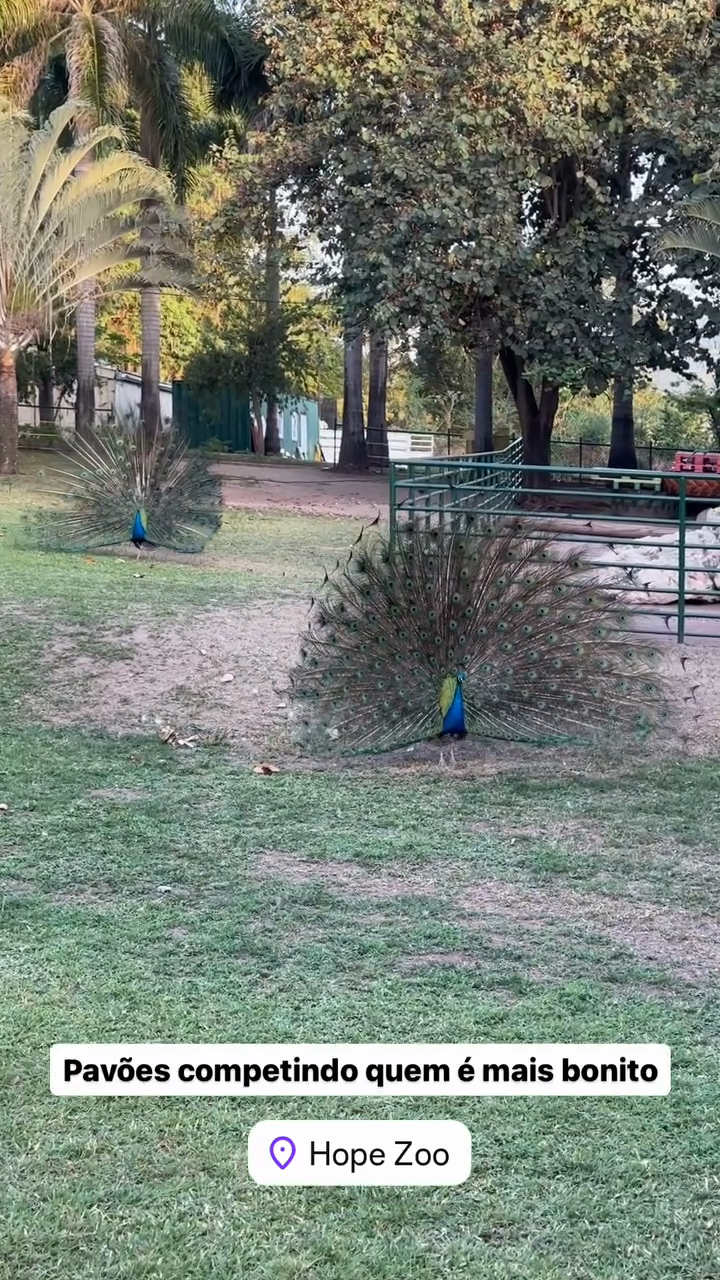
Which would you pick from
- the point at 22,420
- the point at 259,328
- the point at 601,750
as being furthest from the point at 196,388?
the point at 601,750

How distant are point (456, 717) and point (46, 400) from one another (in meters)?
31.6

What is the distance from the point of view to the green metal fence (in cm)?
844

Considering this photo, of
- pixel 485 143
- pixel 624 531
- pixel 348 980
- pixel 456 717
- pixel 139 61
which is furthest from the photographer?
pixel 139 61

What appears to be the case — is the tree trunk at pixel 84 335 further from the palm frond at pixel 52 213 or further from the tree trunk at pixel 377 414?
the tree trunk at pixel 377 414

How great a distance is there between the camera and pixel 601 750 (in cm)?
677

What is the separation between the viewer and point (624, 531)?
63.8 feet

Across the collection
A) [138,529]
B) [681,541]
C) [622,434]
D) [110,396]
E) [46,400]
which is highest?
[110,396]

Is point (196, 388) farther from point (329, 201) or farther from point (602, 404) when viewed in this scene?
point (602, 404)

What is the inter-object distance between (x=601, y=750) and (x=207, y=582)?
18.9 ft

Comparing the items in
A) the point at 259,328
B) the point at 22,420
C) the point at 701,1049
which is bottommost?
the point at 701,1049

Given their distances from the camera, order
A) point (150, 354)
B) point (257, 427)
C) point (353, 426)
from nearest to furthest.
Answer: point (150, 354) → point (353, 426) → point (257, 427)

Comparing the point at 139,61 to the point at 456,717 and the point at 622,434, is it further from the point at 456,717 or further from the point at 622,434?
the point at 456,717

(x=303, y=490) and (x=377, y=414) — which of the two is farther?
(x=377, y=414)

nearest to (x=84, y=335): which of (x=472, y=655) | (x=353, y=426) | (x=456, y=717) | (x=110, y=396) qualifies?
(x=353, y=426)
